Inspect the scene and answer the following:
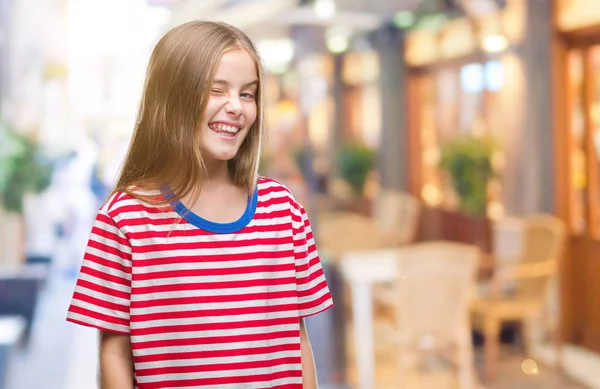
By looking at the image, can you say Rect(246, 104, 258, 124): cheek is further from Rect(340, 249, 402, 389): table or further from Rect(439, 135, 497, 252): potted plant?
Rect(439, 135, 497, 252): potted plant

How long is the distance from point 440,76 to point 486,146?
47 cm

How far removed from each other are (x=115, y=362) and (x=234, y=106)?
0.38 m

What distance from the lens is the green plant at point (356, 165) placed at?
414 cm

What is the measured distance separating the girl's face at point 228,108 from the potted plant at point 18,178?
2.55 metres

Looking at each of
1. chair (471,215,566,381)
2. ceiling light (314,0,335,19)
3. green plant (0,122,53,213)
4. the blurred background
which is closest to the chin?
the blurred background

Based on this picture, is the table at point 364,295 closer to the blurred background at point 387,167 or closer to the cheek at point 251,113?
the blurred background at point 387,167

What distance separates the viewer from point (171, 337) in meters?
1.08

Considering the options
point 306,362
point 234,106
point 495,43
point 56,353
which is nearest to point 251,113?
point 234,106

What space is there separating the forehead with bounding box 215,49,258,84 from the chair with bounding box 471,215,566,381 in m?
3.37

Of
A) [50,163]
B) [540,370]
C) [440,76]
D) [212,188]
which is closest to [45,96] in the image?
[50,163]

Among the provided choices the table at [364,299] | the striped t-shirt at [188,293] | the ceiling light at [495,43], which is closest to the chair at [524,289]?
the table at [364,299]

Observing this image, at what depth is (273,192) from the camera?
46.9 inches

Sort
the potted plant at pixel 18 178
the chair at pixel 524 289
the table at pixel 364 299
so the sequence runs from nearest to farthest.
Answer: the potted plant at pixel 18 178 < the table at pixel 364 299 < the chair at pixel 524 289

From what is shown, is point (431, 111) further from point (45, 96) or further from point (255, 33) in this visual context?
point (45, 96)
